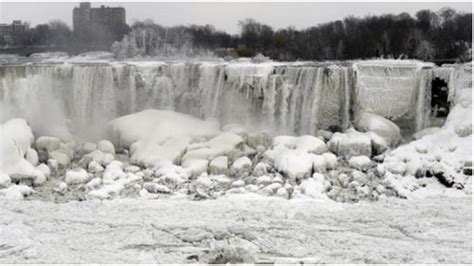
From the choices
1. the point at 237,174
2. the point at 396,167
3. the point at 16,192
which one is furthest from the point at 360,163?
the point at 16,192

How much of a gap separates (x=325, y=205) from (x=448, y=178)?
2642mm

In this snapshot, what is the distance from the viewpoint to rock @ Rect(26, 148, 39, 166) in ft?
40.9

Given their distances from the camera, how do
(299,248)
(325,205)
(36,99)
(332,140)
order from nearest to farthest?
(299,248) < (325,205) < (332,140) < (36,99)

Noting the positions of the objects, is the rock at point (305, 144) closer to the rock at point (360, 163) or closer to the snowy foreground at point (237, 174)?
the snowy foreground at point (237, 174)

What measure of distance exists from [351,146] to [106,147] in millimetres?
5236

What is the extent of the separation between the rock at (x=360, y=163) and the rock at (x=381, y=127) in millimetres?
1454

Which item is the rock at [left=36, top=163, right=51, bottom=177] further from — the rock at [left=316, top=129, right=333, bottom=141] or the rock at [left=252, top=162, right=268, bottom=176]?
the rock at [left=316, top=129, right=333, bottom=141]

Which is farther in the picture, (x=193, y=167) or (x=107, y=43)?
(x=107, y=43)

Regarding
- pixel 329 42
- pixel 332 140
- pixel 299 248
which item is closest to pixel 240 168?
pixel 332 140

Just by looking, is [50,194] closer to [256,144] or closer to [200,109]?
[256,144]

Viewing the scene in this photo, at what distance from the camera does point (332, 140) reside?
1338cm

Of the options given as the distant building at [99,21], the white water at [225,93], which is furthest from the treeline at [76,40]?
the white water at [225,93]

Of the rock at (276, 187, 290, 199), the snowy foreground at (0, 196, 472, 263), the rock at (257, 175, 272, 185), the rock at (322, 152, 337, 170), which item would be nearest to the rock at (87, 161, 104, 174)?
the snowy foreground at (0, 196, 472, 263)

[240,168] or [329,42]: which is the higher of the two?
[329,42]
